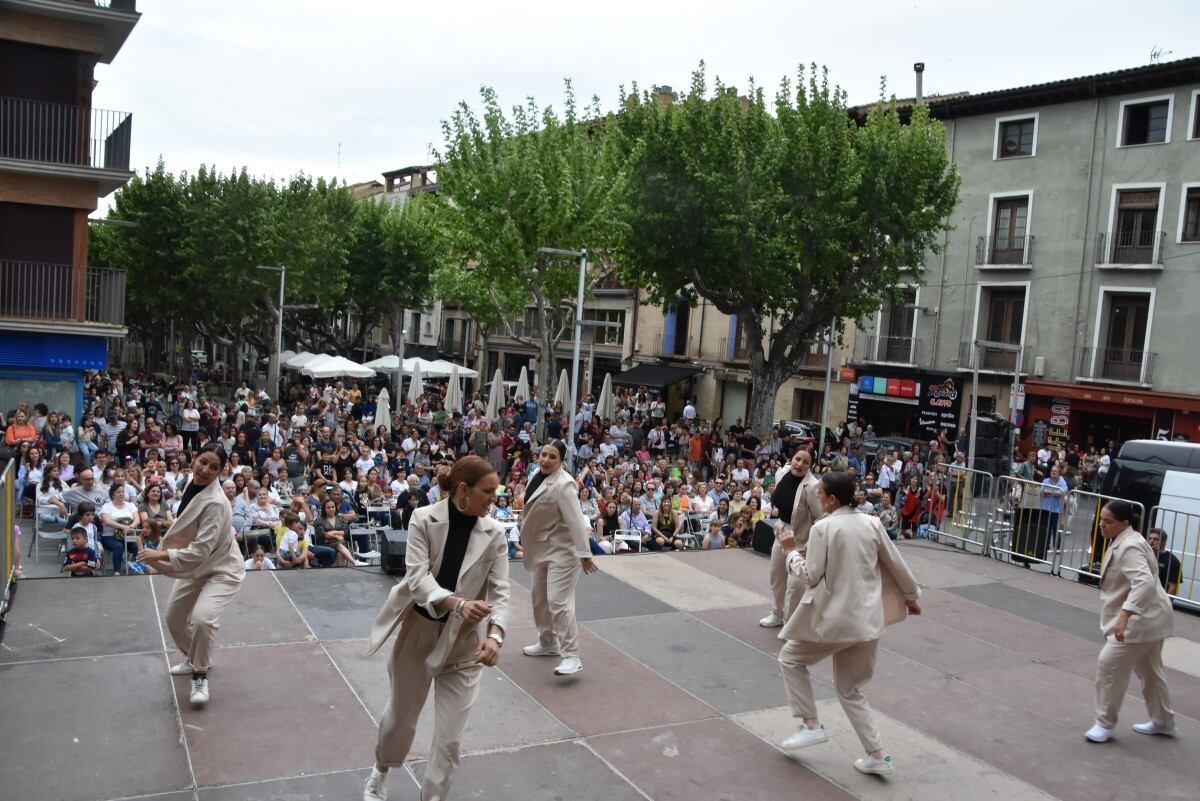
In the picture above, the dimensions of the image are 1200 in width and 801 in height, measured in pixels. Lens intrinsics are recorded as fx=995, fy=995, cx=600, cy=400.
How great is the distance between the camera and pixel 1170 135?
1096 inches

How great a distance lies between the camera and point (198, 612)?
6016 millimetres

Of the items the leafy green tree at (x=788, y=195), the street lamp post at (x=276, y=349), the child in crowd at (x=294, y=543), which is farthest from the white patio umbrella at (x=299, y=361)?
the child in crowd at (x=294, y=543)

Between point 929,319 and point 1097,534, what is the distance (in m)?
22.3

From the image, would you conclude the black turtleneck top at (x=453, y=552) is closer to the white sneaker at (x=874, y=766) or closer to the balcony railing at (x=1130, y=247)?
the white sneaker at (x=874, y=766)

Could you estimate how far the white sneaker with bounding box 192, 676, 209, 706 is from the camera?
19.6ft

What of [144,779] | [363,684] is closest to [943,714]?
[363,684]

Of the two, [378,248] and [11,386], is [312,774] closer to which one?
[11,386]

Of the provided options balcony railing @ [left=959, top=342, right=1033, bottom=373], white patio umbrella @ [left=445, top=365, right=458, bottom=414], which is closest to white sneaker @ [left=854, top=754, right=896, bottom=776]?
white patio umbrella @ [left=445, top=365, right=458, bottom=414]

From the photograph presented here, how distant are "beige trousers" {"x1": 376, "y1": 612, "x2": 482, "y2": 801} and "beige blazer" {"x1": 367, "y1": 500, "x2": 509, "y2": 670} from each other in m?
0.06

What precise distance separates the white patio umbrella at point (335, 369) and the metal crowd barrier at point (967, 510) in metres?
20.7

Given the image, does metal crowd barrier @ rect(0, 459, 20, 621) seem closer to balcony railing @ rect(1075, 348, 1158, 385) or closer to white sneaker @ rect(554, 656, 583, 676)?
white sneaker @ rect(554, 656, 583, 676)

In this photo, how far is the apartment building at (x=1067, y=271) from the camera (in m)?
27.7

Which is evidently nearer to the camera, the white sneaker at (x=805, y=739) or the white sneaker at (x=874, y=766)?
the white sneaker at (x=874, y=766)

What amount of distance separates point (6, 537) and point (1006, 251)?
99.9 ft
